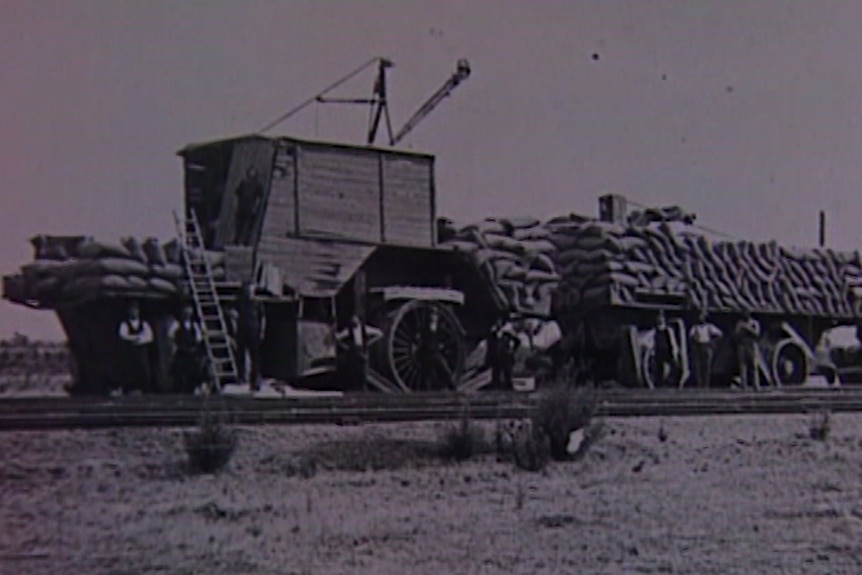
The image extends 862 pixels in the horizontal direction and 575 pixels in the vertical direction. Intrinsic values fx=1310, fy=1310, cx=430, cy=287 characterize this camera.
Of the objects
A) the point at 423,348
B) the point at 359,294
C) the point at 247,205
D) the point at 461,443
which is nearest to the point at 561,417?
the point at 461,443

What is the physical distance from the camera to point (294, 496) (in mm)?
A: 7637

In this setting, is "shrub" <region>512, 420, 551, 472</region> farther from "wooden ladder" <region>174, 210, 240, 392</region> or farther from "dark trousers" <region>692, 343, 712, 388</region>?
"dark trousers" <region>692, 343, 712, 388</region>

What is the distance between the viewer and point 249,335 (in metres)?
13.2

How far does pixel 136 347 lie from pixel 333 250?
10.4 ft

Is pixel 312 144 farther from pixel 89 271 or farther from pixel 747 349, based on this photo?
pixel 747 349

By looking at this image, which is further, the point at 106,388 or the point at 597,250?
the point at 597,250

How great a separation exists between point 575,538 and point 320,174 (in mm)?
8790

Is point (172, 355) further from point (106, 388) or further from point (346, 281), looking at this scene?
point (346, 281)

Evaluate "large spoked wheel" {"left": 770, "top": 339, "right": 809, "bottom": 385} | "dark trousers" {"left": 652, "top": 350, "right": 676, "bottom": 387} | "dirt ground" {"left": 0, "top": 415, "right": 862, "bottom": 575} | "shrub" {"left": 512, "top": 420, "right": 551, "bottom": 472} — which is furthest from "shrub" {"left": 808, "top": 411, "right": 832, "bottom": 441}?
Answer: "large spoked wheel" {"left": 770, "top": 339, "right": 809, "bottom": 385}

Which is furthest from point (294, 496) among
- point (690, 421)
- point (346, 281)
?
point (346, 281)

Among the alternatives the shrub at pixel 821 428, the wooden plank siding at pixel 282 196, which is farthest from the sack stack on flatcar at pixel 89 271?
the shrub at pixel 821 428

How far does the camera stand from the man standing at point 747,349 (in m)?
19.0

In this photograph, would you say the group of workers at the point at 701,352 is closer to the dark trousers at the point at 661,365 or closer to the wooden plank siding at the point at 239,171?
the dark trousers at the point at 661,365

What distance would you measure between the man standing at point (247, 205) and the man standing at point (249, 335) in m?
1.33
